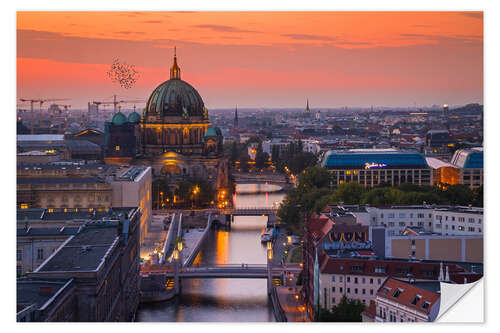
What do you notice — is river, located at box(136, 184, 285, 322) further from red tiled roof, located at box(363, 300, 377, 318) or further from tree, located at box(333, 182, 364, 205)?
red tiled roof, located at box(363, 300, 377, 318)

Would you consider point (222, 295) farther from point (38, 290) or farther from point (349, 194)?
point (349, 194)

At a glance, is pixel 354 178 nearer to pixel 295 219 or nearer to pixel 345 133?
pixel 295 219

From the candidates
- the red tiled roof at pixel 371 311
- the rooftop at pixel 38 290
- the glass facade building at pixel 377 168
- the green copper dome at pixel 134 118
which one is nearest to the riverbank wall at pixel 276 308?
the red tiled roof at pixel 371 311

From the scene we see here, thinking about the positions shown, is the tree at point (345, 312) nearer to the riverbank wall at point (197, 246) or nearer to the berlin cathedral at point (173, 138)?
the riverbank wall at point (197, 246)

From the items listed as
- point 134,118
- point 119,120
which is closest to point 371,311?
point 119,120

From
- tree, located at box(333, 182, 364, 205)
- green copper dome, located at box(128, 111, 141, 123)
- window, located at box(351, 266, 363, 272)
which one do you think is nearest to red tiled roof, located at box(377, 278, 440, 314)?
window, located at box(351, 266, 363, 272)
